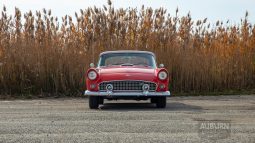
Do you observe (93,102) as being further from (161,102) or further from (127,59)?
(127,59)

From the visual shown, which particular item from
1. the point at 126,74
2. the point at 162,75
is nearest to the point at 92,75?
the point at 126,74

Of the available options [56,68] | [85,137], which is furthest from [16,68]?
[85,137]

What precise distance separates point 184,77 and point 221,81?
1.14 metres

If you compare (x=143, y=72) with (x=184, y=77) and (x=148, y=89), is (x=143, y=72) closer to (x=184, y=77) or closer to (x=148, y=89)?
(x=148, y=89)

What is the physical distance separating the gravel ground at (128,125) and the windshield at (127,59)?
1.90 meters

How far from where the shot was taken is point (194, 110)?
10750mm

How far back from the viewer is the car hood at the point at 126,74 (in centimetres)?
1136

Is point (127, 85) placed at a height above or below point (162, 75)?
below

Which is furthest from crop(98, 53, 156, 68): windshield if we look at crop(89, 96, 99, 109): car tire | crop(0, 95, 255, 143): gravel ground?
crop(0, 95, 255, 143): gravel ground

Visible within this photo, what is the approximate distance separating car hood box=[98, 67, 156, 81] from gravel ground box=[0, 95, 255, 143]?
90cm

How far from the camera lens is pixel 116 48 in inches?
643

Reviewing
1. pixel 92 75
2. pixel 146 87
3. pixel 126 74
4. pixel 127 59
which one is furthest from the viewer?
pixel 127 59

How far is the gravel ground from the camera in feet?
22.5

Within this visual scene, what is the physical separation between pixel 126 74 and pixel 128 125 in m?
3.38
